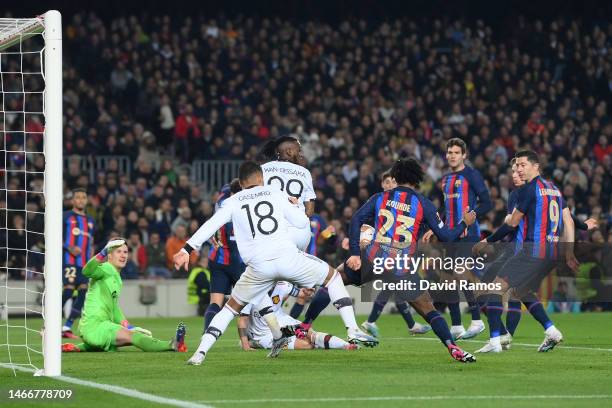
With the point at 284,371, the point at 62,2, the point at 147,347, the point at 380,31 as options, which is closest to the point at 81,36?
the point at 62,2

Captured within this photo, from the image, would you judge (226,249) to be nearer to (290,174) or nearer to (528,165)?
(290,174)

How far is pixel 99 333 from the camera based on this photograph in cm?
1263

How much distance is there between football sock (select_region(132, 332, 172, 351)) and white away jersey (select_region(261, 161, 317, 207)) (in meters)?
1.99

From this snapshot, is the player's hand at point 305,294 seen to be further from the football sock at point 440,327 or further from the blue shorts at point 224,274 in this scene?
the football sock at point 440,327

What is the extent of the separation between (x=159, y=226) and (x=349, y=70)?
27.4 feet

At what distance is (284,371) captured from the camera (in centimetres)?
1010

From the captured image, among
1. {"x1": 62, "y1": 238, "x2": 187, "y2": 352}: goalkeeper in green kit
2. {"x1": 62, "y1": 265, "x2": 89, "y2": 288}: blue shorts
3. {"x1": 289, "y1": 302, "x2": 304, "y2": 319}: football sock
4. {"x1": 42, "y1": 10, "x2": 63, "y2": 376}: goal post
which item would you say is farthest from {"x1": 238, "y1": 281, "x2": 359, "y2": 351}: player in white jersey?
{"x1": 62, "y1": 265, "x2": 89, "y2": 288}: blue shorts

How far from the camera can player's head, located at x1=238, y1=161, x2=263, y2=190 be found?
10820 millimetres

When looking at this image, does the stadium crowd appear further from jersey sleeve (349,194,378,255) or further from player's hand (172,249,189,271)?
player's hand (172,249,189,271)

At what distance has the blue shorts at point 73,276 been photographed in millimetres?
17125

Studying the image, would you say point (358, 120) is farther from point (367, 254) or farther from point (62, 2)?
point (367, 254)

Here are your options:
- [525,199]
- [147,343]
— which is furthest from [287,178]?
[525,199]

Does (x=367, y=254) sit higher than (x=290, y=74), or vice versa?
(x=290, y=74)

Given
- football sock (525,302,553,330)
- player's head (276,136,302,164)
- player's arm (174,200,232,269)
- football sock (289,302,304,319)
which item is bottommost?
football sock (289,302,304,319)
